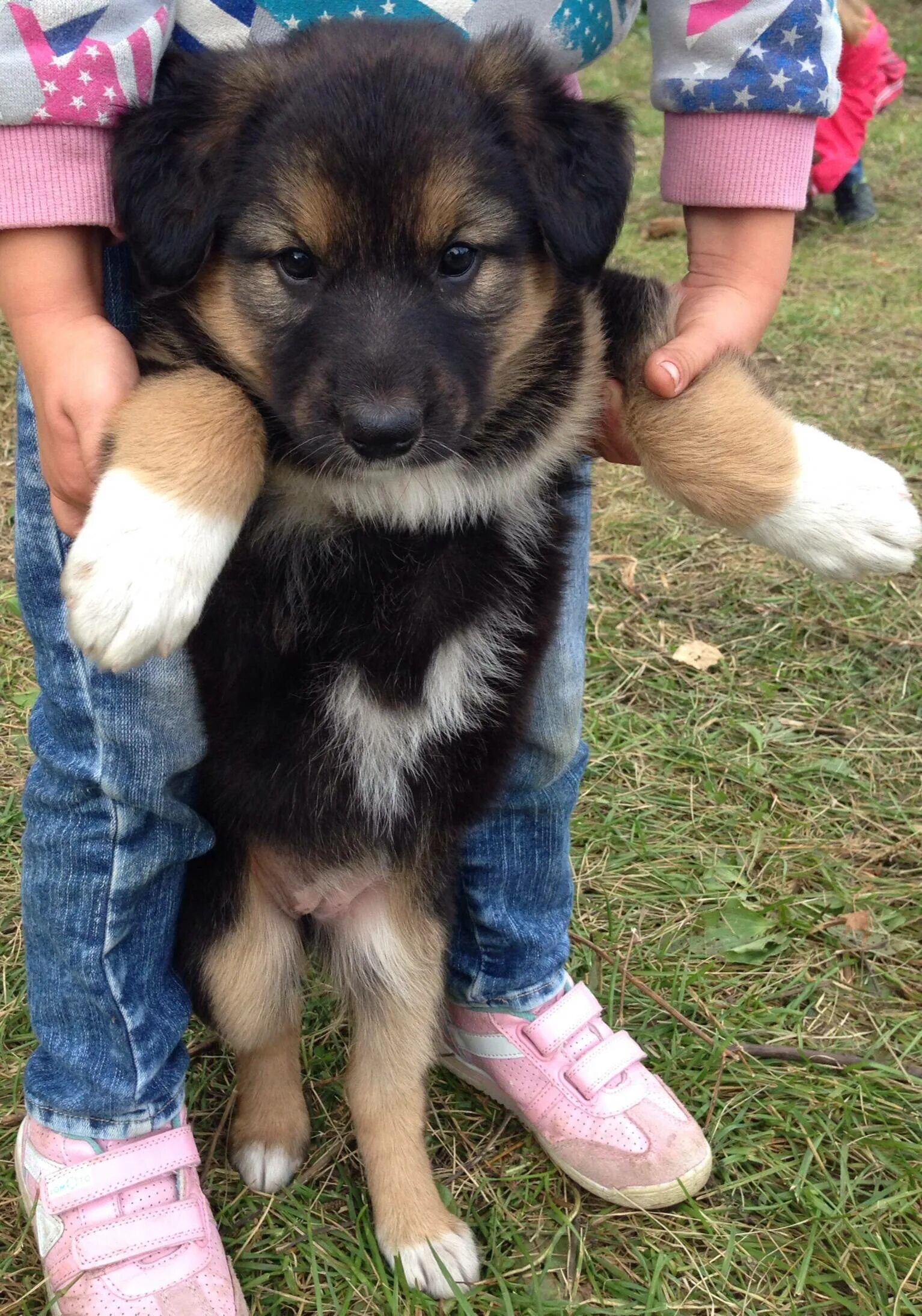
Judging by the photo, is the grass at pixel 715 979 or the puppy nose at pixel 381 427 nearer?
the puppy nose at pixel 381 427

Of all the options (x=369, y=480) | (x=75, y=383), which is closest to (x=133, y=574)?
(x=75, y=383)

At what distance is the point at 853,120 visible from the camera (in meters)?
8.10

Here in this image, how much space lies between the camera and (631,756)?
3.33m

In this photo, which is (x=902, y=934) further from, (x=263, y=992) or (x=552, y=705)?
(x=263, y=992)

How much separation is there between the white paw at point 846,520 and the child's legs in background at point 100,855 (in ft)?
3.19

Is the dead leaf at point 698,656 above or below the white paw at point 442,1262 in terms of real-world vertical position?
below

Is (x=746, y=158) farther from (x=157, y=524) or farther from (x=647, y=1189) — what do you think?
(x=647, y=1189)

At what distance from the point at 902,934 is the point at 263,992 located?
1494 mm

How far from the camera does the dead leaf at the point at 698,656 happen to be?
3703mm

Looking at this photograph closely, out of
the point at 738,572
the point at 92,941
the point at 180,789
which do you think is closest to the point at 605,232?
the point at 180,789

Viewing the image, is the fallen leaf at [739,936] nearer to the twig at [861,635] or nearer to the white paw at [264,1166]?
the white paw at [264,1166]

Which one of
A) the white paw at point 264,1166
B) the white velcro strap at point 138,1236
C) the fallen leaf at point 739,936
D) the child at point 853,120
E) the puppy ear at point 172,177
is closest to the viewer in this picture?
the puppy ear at point 172,177

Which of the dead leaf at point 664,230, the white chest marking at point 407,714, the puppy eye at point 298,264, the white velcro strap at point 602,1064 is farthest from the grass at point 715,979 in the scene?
the dead leaf at point 664,230

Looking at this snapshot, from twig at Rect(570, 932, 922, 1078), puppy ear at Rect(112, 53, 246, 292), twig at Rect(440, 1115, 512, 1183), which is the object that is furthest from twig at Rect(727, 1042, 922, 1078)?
puppy ear at Rect(112, 53, 246, 292)
